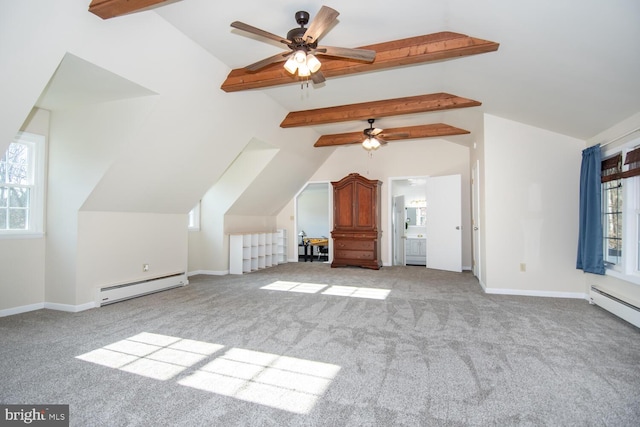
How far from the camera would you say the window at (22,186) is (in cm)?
393

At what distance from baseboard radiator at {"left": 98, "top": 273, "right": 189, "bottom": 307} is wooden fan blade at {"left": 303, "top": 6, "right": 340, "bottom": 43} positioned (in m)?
3.87

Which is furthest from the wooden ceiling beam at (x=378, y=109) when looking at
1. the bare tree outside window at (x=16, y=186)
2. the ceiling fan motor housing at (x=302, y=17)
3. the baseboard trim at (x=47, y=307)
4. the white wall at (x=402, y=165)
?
the baseboard trim at (x=47, y=307)

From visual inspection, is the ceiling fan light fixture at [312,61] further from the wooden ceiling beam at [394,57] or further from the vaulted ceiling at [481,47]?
the wooden ceiling beam at [394,57]

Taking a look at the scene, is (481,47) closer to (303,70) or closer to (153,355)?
(303,70)

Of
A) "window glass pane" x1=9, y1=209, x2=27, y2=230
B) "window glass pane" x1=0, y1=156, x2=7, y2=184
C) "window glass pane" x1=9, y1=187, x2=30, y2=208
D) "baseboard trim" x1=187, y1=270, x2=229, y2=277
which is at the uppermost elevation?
"window glass pane" x1=0, y1=156, x2=7, y2=184

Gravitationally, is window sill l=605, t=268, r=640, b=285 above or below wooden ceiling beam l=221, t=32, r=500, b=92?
below

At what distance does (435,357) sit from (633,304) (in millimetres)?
2425

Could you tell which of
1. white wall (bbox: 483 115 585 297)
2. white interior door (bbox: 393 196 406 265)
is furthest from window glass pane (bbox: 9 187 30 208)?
white interior door (bbox: 393 196 406 265)

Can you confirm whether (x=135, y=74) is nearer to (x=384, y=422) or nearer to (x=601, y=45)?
(x=384, y=422)

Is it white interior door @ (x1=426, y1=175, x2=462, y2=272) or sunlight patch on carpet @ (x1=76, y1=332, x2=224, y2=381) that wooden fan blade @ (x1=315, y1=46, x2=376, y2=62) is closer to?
sunlight patch on carpet @ (x1=76, y1=332, x2=224, y2=381)

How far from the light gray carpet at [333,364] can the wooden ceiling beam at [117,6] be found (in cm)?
266

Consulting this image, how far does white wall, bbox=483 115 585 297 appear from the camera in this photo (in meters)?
4.64

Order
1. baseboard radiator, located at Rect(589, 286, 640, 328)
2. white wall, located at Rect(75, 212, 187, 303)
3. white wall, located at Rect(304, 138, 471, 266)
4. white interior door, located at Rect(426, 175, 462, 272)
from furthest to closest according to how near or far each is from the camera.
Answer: white wall, located at Rect(304, 138, 471, 266) < white interior door, located at Rect(426, 175, 462, 272) < white wall, located at Rect(75, 212, 187, 303) < baseboard radiator, located at Rect(589, 286, 640, 328)

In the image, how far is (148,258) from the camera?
4984 mm
